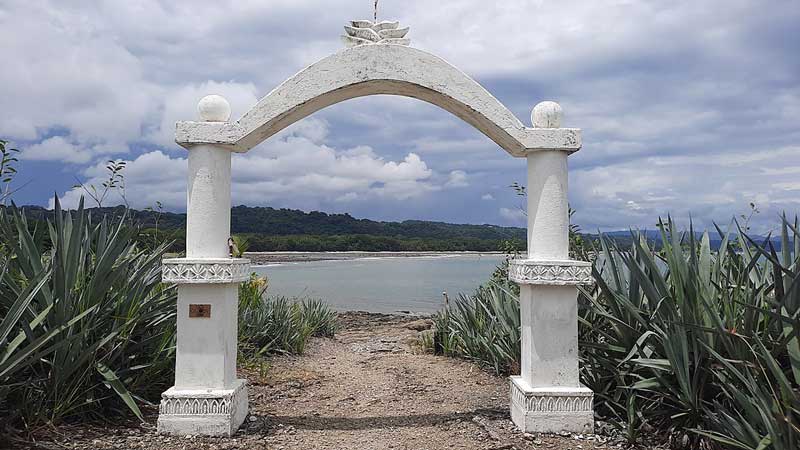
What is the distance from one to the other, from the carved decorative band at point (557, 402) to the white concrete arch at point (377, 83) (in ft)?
6.46

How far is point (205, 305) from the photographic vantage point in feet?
16.4

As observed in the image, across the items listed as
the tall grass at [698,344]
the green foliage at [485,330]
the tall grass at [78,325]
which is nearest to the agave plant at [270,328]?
the green foliage at [485,330]

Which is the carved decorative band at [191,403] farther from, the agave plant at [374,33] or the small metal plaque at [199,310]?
the agave plant at [374,33]

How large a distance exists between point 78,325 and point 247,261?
4.56 feet

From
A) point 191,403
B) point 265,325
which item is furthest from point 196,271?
point 265,325

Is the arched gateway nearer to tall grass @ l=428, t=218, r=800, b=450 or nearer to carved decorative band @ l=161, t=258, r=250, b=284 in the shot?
carved decorative band @ l=161, t=258, r=250, b=284

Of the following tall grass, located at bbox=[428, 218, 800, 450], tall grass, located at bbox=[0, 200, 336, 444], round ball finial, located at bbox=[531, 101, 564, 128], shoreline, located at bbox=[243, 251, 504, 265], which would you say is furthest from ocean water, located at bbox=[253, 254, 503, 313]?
round ball finial, located at bbox=[531, 101, 564, 128]

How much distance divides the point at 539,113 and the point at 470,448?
8.92 ft

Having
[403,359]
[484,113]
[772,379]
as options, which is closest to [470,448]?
[772,379]

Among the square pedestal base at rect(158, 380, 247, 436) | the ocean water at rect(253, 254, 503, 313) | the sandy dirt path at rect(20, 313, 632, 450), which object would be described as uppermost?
the square pedestal base at rect(158, 380, 247, 436)

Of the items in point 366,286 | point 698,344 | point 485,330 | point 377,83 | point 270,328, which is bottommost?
point 366,286

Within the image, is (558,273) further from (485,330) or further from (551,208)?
(485,330)

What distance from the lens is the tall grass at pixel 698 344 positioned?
3.76 m

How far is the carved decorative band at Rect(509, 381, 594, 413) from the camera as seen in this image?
4.99m
